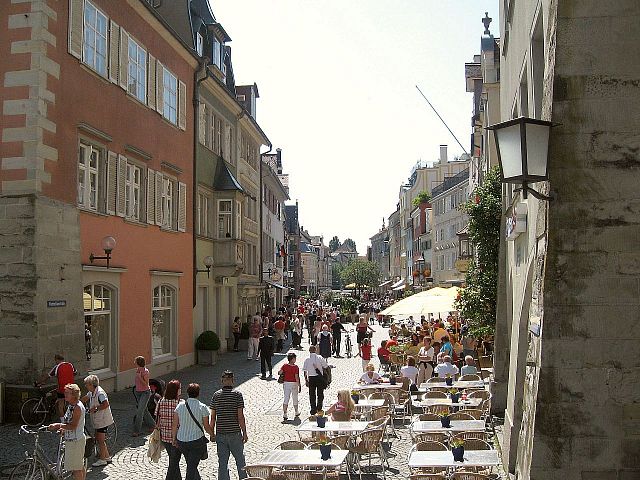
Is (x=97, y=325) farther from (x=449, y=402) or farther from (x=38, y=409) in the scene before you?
(x=449, y=402)

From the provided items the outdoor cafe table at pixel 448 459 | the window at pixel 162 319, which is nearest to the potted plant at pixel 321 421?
the outdoor cafe table at pixel 448 459

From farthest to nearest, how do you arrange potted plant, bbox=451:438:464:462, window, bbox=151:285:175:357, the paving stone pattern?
1. window, bbox=151:285:175:357
2. the paving stone pattern
3. potted plant, bbox=451:438:464:462

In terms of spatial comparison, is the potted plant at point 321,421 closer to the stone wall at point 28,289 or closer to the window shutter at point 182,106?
the stone wall at point 28,289

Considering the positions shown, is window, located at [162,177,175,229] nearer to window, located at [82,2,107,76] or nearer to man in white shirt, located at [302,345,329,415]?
window, located at [82,2,107,76]

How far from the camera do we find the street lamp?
250 inches

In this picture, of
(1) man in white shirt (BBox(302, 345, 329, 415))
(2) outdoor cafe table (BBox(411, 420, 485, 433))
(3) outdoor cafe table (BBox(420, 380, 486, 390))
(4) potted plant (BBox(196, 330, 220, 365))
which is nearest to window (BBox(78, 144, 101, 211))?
(1) man in white shirt (BBox(302, 345, 329, 415))

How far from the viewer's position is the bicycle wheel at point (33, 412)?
1467 centimetres

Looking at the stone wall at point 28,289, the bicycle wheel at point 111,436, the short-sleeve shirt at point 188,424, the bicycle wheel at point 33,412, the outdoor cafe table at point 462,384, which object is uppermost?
the stone wall at point 28,289

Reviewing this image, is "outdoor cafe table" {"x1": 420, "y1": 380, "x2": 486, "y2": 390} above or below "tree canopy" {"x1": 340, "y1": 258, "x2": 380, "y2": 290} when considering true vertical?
below

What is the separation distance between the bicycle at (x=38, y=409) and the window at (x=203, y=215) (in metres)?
13.9

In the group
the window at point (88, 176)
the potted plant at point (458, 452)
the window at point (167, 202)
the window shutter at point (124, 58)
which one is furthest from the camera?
the window at point (167, 202)

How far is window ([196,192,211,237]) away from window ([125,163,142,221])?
6.42m

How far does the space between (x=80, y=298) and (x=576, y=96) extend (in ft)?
44.1

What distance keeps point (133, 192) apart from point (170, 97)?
5.02 m
